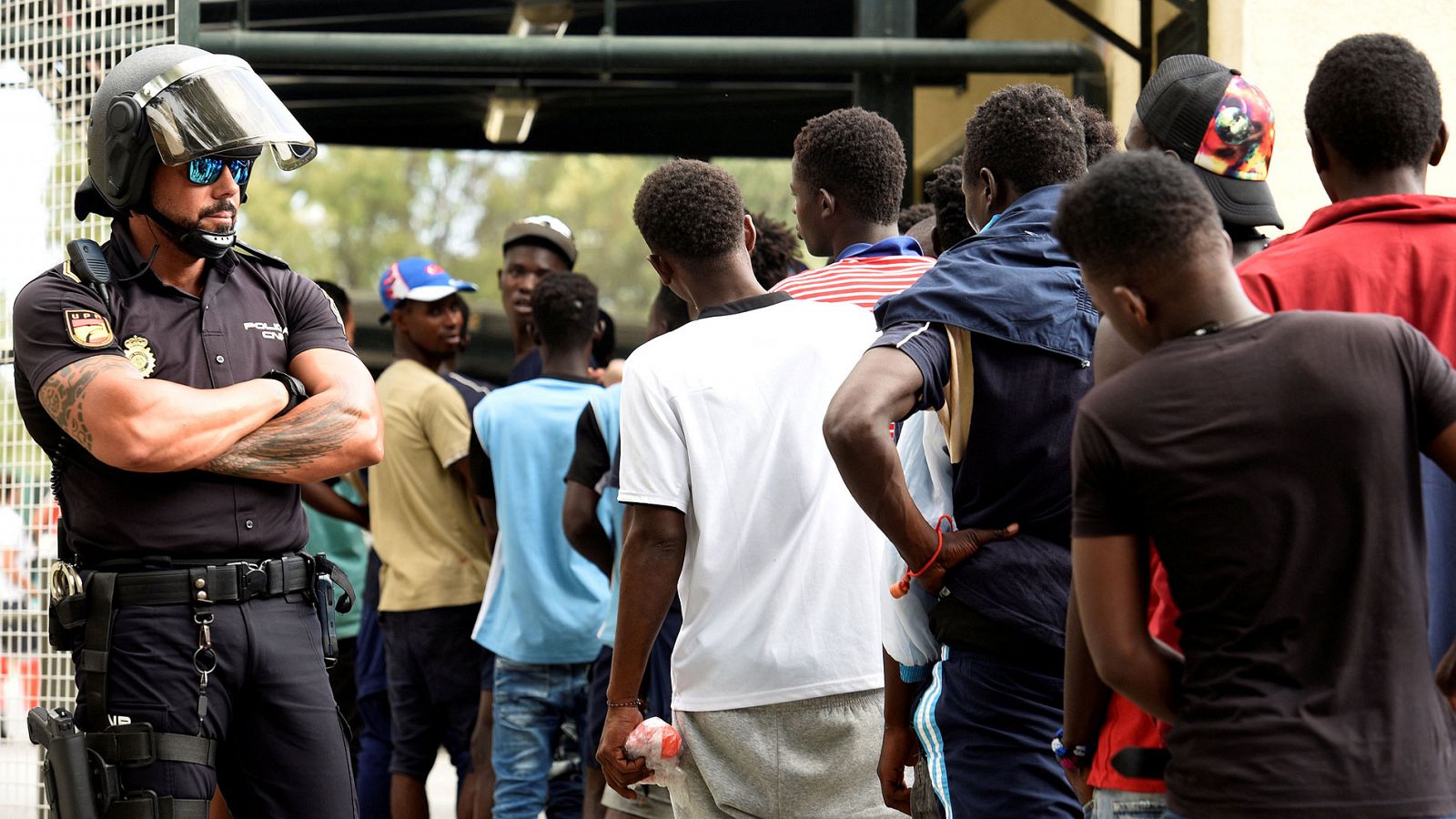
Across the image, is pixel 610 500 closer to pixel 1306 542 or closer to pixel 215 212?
pixel 215 212

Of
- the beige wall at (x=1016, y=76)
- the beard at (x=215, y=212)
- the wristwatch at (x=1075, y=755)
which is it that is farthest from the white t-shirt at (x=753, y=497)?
the beige wall at (x=1016, y=76)

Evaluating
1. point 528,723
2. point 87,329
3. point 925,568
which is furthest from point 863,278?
point 528,723

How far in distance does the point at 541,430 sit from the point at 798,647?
95.6 inches

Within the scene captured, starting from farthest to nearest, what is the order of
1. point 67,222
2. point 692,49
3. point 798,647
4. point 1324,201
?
1. point 692,49
2. point 1324,201
3. point 67,222
4. point 798,647

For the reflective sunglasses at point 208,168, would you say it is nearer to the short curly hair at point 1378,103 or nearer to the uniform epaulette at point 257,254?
the uniform epaulette at point 257,254

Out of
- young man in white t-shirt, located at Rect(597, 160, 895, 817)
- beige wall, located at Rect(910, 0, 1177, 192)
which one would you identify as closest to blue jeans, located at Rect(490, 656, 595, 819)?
young man in white t-shirt, located at Rect(597, 160, 895, 817)

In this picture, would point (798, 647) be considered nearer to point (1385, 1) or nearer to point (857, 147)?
point (857, 147)

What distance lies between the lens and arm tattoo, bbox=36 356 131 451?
3.32 m

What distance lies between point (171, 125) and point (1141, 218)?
2391 millimetres

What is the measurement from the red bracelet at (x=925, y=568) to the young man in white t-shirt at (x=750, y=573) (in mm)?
388

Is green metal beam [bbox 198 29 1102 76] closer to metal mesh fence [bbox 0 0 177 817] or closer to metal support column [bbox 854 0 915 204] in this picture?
metal support column [bbox 854 0 915 204]

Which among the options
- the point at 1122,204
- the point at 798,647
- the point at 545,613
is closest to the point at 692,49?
the point at 545,613

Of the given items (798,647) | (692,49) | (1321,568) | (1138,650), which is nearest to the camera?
(1321,568)

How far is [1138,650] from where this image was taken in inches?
82.1
